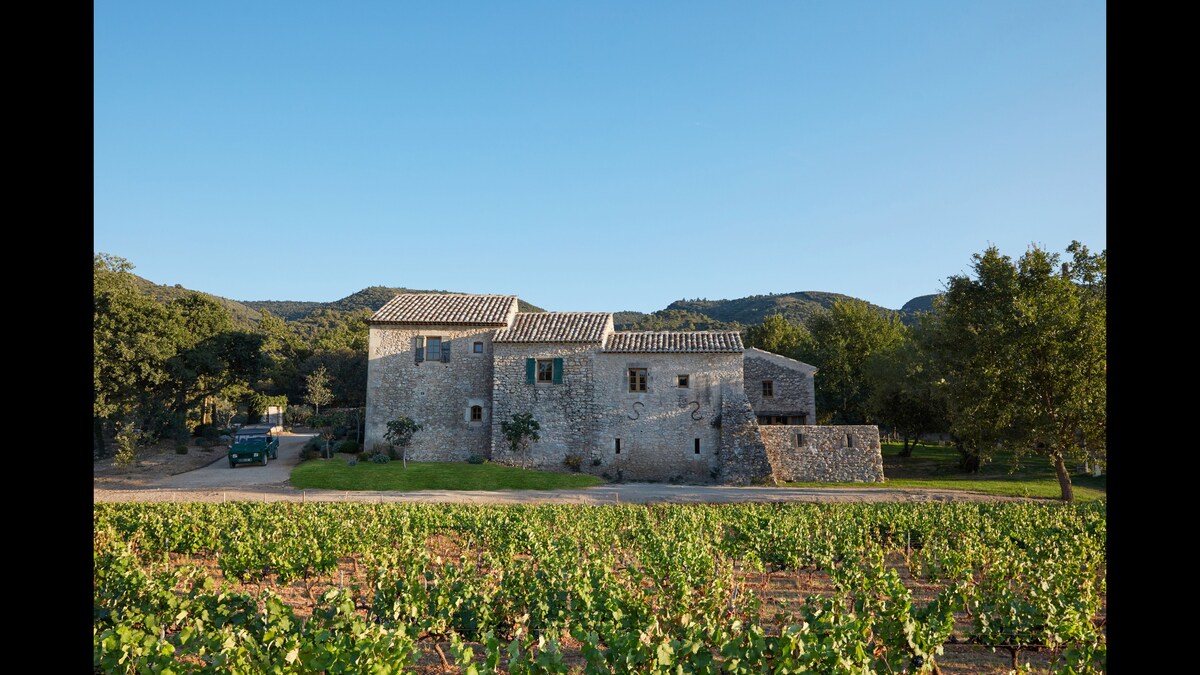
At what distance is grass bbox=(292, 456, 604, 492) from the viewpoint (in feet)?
79.6

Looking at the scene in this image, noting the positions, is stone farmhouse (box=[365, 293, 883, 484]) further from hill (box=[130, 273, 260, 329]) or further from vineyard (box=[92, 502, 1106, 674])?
hill (box=[130, 273, 260, 329])

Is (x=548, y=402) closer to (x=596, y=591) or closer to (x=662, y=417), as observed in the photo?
(x=662, y=417)

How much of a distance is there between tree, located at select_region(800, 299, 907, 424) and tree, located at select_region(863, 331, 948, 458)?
6.84 ft

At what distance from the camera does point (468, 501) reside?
20781 millimetres

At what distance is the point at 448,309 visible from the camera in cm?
3103

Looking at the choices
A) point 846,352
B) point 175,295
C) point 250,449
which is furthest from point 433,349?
point 175,295

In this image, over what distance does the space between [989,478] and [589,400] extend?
18297 millimetres

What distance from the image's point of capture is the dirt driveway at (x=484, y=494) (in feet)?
68.5

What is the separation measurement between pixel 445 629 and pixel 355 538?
5649 mm

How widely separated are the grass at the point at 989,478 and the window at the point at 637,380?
7.68 m

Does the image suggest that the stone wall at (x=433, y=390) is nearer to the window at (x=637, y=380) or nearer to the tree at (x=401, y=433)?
the tree at (x=401, y=433)

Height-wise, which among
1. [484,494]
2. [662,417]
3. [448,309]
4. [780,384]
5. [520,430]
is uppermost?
[448,309]
